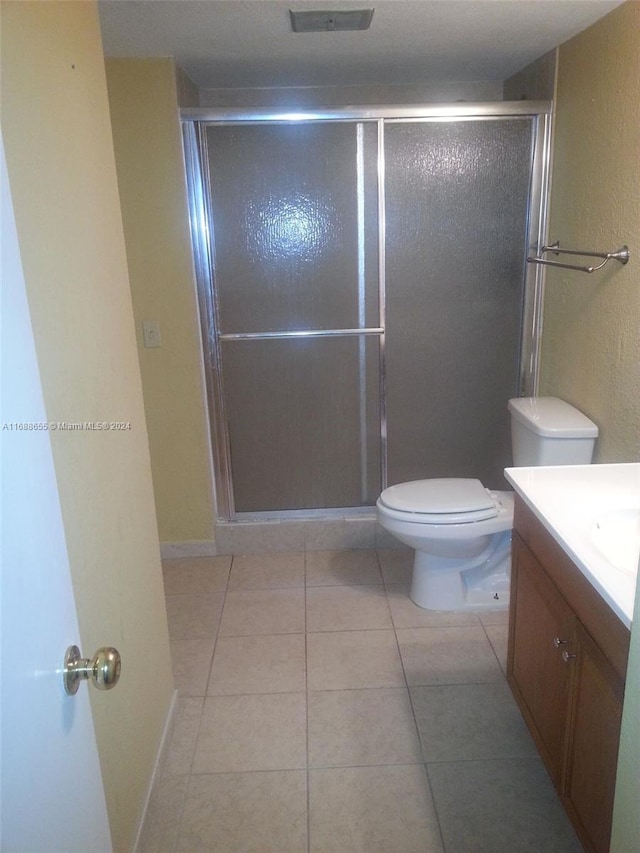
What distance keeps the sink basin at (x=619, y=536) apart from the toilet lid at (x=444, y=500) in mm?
884

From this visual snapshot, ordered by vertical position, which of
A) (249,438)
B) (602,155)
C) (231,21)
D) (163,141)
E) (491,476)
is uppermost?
(231,21)

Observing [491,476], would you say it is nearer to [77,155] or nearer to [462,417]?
[462,417]

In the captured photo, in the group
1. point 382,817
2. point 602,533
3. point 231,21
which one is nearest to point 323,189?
point 231,21

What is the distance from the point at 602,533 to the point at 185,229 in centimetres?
199

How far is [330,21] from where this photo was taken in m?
2.00

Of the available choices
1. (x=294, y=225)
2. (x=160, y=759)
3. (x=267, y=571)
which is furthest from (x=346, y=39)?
(x=160, y=759)

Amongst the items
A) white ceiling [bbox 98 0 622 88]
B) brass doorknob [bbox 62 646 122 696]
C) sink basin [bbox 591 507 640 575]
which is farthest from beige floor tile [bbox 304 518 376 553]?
brass doorknob [bbox 62 646 122 696]

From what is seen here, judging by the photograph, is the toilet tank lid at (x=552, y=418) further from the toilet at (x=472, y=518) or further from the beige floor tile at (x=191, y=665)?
the beige floor tile at (x=191, y=665)

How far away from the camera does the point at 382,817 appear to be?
1.64 m

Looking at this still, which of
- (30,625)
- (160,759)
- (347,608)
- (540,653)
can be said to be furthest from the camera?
(347,608)

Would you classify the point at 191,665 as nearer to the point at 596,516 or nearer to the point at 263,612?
the point at 263,612

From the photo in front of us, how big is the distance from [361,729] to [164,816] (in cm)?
61

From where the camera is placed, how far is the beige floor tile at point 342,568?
2.79m

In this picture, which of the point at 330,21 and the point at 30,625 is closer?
the point at 30,625
